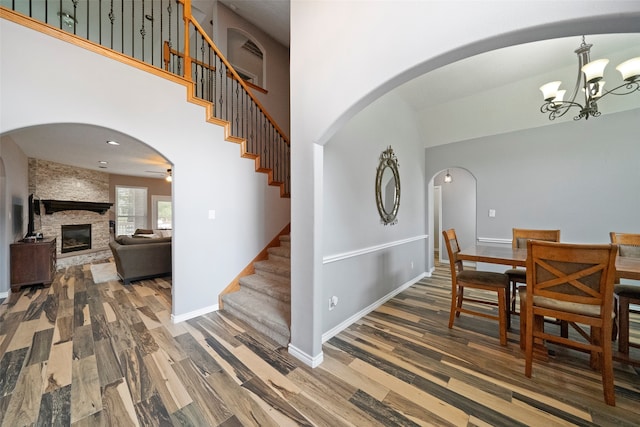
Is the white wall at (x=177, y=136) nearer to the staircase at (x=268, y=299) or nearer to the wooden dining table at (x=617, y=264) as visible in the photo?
the staircase at (x=268, y=299)

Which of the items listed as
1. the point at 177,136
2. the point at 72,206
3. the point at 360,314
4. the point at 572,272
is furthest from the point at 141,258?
the point at 572,272

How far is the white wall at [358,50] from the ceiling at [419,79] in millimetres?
1923

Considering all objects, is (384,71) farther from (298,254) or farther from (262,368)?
(262,368)

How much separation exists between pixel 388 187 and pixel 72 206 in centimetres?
759

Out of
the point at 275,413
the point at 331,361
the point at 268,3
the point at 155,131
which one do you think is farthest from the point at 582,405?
the point at 268,3

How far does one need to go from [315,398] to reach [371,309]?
4.91 ft

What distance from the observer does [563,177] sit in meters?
3.29

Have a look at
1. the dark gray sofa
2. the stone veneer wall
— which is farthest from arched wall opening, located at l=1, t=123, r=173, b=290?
the dark gray sofa

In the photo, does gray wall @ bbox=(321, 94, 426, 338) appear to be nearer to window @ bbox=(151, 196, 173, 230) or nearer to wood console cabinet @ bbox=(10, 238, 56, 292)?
wood console cabinet @ bbox=(10, 238, 56, 292)

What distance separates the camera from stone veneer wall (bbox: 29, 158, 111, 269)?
205 inches

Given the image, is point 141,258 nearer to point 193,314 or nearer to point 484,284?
point 193,314

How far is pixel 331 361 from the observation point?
1.93 m

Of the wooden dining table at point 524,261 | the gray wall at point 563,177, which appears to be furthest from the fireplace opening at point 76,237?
the gray wall at point 563,177

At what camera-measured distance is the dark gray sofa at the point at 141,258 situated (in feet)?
12.9
